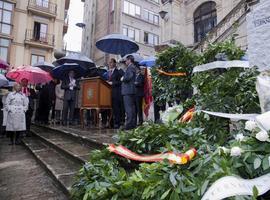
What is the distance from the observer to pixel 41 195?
346cm

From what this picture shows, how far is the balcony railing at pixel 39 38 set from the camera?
23.4 m

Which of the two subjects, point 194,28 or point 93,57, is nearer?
point 194,28

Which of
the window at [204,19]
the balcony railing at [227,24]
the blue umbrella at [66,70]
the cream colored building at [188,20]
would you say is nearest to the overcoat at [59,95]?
the blue umbrella at [66,70]

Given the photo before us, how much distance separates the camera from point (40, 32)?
24.5 metres

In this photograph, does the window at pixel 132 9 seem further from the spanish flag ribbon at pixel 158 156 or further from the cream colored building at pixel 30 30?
the spanish flag ribbon at pixel 158 156

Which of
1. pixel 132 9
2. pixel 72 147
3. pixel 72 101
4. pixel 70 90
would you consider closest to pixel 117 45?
pixel 70 90

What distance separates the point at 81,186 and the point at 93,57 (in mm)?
29543

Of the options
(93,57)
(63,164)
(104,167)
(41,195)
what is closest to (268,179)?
(104,167)

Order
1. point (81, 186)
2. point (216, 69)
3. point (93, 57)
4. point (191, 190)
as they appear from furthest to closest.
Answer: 1. point (93, 57)
2. point (216, 69)
3. point (81, 186)
4. point (191, 190)

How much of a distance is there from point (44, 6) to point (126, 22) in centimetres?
827

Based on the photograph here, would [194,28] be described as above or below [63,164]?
above

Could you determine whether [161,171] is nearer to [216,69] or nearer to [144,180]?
[144,180]

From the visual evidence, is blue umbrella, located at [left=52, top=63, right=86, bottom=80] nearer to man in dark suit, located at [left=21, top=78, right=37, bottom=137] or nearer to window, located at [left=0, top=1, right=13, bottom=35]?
man in dark suit, located at [left=21, top=78, right=37, bottom=137]

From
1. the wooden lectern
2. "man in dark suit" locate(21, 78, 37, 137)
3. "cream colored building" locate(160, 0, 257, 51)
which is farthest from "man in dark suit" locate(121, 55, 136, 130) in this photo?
"cream colored building" locate(160, 0, 257, 51)
